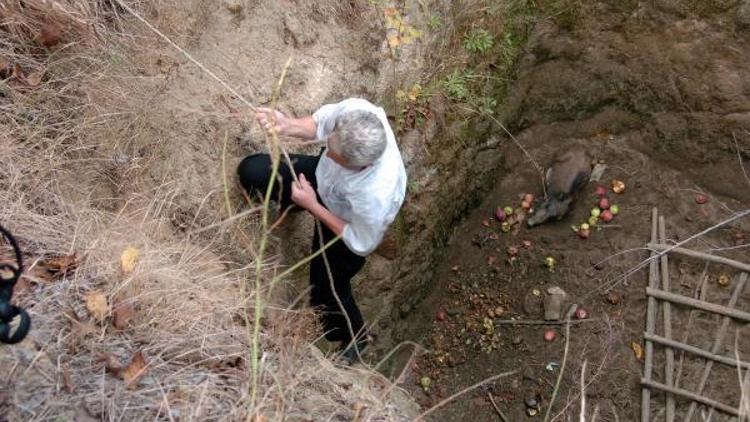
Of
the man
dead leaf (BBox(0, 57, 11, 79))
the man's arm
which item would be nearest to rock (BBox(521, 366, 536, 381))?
the man

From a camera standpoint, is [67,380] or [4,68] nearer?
[67,380]

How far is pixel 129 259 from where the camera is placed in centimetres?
265

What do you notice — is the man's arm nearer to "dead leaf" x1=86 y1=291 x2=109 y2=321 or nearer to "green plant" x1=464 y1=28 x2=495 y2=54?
"dead leaf" x1=86 y1=291 x2=109 y2=321

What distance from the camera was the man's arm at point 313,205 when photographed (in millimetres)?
3053

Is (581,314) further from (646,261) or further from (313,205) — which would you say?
(313,205)

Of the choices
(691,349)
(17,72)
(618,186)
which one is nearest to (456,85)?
(618,186)

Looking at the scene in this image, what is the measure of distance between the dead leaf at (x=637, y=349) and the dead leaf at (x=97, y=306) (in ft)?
11.2

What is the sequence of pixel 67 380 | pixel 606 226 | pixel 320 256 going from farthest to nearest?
1. pixel 606 226
2. pixel 320 256
3. pixel 67 380

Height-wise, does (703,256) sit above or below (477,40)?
below

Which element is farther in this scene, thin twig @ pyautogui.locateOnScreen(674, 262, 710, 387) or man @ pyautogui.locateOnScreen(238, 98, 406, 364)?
thin twig @ pyautogui.locateOnScreen(674, 262, 710, 387)

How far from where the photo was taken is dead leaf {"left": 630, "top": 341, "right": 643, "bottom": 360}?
14.6ft

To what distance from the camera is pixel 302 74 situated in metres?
3.81

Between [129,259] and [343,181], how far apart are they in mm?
930

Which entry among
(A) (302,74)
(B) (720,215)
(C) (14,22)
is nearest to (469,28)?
(A) (302,74)
